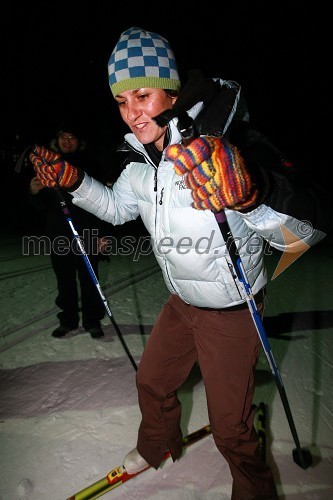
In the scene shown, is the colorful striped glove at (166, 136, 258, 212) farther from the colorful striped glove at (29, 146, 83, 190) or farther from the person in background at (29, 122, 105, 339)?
the person in background at (29, 122, 105, 339)

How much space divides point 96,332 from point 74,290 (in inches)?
22.1

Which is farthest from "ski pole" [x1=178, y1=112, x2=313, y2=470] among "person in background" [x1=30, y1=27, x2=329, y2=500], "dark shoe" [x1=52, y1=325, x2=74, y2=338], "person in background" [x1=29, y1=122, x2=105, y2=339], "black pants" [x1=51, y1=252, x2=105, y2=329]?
"dark shoe" [x1=52, y1=325, x2=74, y2=338]

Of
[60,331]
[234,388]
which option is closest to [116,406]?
[60,331]

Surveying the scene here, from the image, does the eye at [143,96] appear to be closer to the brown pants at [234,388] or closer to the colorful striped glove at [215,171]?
the colorful striped glove at [215,171]

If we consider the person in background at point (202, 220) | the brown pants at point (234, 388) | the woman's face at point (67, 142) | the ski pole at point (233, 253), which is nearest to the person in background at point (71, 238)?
the woman's face at point (67, 142)

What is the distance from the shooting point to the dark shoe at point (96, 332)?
3.64 metres

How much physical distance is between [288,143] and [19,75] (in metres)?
25.6

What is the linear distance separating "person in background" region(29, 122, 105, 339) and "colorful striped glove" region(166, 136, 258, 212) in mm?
2246

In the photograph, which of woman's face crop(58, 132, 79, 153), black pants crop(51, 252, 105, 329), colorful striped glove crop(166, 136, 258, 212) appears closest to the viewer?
colorful striped glove crop(166, 136, 258, 212)

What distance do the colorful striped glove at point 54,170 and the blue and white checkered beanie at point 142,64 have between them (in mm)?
568

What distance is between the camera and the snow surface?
2.00 meters

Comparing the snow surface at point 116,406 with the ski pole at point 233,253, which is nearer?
the ski pole at point 233,253

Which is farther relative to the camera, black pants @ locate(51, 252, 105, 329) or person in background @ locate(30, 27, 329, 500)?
black pants @ locate(51, 252, 105, 329)

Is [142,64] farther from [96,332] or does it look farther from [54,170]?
[96,332]
